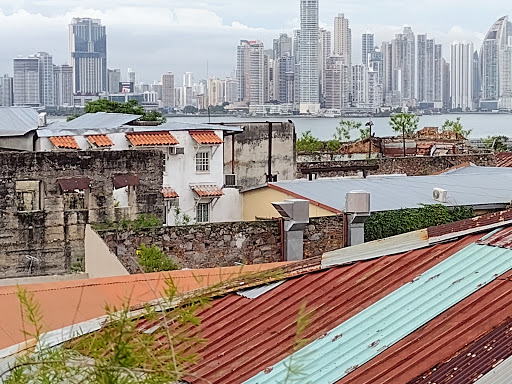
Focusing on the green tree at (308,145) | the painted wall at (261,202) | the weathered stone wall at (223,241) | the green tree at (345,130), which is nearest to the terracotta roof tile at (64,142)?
the painted wall at (261,202)

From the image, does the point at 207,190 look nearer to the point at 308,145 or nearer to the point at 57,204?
the point at 57,204

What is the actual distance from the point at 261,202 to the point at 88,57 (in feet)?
426

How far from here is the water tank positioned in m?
15.4

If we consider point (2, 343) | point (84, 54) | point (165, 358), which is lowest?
point (2, 343)

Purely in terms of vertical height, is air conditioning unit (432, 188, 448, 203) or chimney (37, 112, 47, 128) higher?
chimney (37, 112, 47, 128)

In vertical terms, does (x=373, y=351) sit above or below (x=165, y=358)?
below

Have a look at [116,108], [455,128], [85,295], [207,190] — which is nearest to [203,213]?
[207,190]

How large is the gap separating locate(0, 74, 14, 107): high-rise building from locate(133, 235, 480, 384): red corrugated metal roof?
120 meters

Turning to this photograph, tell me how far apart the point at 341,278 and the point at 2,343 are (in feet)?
9.38

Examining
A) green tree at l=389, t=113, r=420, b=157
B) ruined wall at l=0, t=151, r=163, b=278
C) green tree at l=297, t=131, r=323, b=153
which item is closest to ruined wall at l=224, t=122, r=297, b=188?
green tree at l=297, t=131, r=323, b=153

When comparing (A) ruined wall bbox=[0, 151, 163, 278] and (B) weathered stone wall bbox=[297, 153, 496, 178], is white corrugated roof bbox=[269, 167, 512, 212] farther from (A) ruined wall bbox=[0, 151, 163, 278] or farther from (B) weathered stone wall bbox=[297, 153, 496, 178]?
(B) weathered stone wall bbox=[297, 153, 496, 178]

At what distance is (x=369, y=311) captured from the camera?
7562 millimetres

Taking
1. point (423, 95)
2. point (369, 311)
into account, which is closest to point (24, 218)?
point (369, 311)

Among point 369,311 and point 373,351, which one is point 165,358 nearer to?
point 373,351
